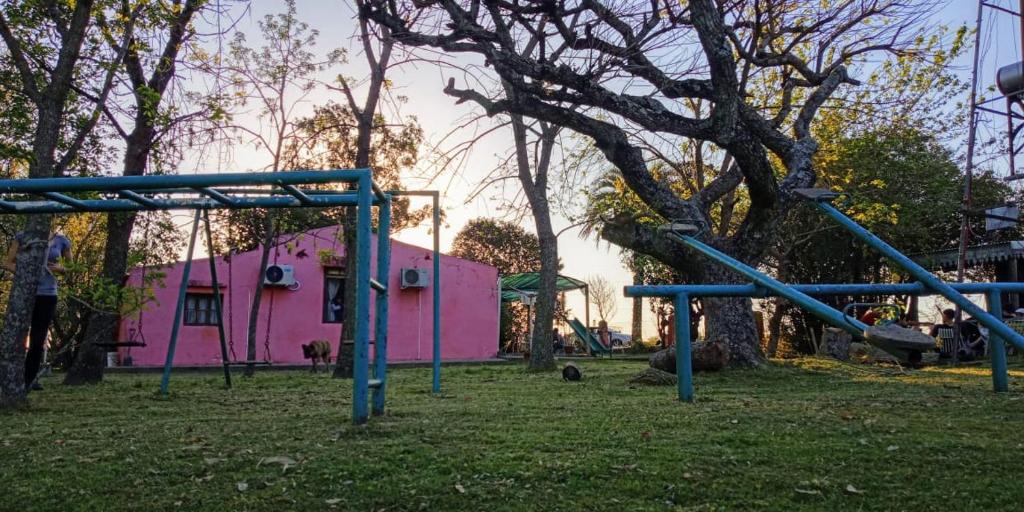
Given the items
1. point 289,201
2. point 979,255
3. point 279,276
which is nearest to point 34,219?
point 289,201

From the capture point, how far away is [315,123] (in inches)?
534

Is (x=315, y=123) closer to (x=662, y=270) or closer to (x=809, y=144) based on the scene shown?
(x=809, y=144)

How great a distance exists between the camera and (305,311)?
63.9 feet

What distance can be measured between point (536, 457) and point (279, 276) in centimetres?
1673

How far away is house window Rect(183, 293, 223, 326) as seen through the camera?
18.3 meters

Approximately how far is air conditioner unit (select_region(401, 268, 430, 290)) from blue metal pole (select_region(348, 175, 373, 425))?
1656 centimetres

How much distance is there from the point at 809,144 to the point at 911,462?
20.4ft

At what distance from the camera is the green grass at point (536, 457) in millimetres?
2479

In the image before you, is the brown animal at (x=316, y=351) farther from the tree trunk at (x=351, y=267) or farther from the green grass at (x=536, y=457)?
the green grass at (x=536, y=457)

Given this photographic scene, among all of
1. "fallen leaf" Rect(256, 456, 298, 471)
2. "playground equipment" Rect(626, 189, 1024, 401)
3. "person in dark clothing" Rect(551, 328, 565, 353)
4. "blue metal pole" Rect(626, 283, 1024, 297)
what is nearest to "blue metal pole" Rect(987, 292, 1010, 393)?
"playground equipment" Rect(626, 189, 1024, 401)

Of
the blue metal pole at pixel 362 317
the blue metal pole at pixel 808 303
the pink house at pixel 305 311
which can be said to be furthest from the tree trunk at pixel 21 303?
the pink house at pixel 305 311

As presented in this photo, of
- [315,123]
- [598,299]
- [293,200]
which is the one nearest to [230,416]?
[293,200]

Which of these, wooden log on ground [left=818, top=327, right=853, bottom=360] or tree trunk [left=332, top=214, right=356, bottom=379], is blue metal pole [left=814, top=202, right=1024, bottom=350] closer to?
tree trunk [left=332, top=214, right=356, bottom=379]

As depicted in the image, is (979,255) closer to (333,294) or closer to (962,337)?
(962,337)
